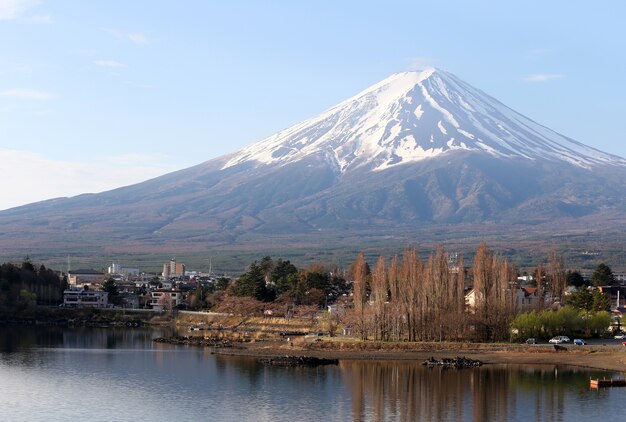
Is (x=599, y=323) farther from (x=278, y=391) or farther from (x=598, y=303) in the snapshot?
(x=278, y=391)

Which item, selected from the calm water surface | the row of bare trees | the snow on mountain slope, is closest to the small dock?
the calm water surface

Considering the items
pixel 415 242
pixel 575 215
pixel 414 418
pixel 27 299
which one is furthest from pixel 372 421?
pixel 575 215

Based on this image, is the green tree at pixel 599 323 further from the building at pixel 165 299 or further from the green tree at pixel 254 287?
the building at pixel 165 299

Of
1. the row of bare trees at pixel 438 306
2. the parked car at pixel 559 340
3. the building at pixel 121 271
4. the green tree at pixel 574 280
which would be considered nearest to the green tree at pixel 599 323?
the parked car at pixel 559 340

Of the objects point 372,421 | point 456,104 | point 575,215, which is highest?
point 456,104

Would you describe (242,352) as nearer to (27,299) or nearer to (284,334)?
(284,334)

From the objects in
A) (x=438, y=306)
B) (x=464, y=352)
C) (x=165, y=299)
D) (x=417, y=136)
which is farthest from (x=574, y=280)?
(x=417, y=136)
